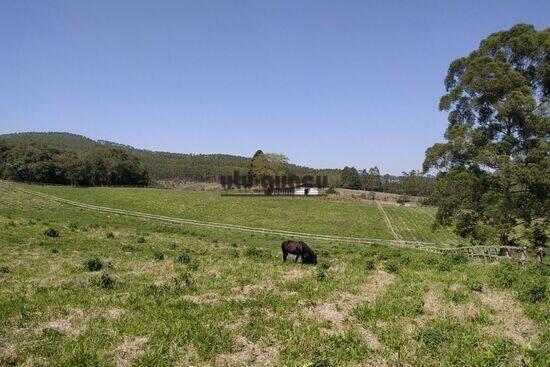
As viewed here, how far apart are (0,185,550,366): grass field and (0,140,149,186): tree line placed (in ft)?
438

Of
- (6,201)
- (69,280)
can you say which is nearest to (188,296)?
(69,280)

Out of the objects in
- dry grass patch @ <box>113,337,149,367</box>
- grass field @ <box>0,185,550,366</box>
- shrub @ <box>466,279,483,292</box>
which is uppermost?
shrub @ <box>466,279,483,292</box>

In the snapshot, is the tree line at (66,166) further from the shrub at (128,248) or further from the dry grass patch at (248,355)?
the dry grass patch at (248,355)

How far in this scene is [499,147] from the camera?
29.5 m

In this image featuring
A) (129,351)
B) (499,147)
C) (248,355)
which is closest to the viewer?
(129,351)

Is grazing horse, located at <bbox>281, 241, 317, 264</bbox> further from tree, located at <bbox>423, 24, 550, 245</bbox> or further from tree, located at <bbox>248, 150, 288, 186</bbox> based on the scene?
tree, located at <bbox>248, 150, 288, 186</bbox>

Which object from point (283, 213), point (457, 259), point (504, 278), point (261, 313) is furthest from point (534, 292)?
point (283, 213)

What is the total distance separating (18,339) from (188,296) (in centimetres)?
521

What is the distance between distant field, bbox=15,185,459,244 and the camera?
7000 centimetres

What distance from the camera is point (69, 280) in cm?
1492

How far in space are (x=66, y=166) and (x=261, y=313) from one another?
476 ft

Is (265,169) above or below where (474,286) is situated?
above

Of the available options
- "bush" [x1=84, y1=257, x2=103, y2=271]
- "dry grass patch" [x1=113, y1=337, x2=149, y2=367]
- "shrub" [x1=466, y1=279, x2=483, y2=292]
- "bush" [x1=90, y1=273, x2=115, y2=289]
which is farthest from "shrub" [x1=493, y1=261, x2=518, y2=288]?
"bush" [x1=84, y1=257, x2=103, y2=271]

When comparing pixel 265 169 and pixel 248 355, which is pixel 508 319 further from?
pixel 265 169
